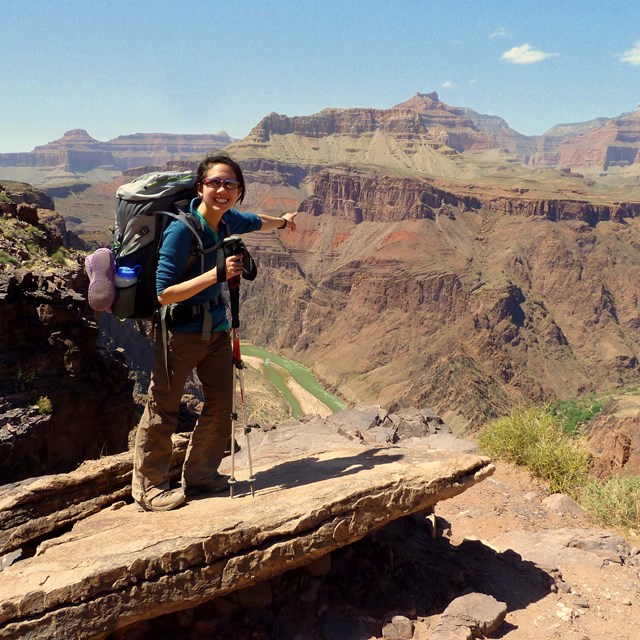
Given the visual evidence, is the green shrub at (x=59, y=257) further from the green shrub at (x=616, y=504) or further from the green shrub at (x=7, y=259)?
the green shrub at (x=616, y=504)

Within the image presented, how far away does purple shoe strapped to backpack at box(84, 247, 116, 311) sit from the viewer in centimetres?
401

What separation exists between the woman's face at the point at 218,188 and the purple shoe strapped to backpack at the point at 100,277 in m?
0.87

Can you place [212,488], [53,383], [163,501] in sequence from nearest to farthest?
[163,501] < [212,488] < [53,383]

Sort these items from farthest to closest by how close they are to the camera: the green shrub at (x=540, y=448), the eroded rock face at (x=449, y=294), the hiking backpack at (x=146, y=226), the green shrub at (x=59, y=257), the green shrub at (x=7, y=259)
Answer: the eroded rock face at (x=449, y=294)
the green shrub at (x=59, y=257)
the green shrub at (x=7, y=259)
the green shrub at (x=540, y=448)
the hiking backpack at (x=146, y=226)

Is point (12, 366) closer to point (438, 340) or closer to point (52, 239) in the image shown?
point (52, 239)

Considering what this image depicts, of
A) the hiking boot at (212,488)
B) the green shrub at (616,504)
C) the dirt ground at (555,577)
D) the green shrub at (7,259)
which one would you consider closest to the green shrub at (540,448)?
the dirt ground at (555,577)

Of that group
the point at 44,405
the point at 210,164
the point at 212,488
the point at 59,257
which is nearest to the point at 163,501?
the point at 212,488

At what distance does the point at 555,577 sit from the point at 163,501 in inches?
143

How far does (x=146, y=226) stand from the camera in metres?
4.23

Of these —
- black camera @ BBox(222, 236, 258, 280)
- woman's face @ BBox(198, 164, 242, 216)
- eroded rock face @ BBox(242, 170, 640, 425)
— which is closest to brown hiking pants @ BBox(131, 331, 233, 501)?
black camera @ BBox(222, 236, 258, 280)

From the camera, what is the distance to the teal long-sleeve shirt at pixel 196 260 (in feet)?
13.5

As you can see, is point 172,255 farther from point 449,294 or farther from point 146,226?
point 449,294

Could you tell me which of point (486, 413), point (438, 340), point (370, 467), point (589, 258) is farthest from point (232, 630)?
point (589, 258)

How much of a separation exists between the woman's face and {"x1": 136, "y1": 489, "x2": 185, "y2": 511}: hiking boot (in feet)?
7.82
